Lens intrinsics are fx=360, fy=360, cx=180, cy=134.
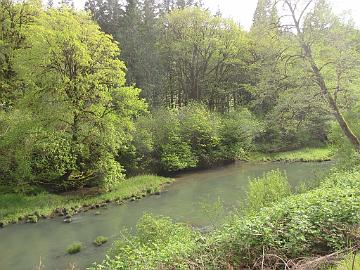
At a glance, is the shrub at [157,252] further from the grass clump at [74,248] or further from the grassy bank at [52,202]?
the grassy bank at [52,202]

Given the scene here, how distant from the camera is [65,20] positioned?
24.3m

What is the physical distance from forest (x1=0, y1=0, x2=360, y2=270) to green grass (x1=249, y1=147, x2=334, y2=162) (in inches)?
11.0

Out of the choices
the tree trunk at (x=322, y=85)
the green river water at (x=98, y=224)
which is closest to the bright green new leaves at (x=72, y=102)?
the green river water at (x=98, y=224)

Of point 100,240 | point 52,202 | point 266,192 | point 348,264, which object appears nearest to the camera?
point 348,264

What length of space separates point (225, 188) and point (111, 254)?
45.1 feet

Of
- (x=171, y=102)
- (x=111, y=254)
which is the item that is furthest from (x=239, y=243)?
(x=171, y=102)

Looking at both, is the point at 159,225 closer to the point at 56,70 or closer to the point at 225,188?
the point at 225,188

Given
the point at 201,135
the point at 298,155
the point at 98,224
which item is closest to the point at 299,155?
A: the point at 298,155

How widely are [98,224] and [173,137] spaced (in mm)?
15510

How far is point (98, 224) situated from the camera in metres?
18.2

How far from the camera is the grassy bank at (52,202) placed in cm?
1970

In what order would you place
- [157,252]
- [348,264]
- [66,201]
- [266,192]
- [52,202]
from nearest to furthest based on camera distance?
[348,264], [157,252], [266,192], [52,202], [66,201]

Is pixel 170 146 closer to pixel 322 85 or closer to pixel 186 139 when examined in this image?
pixel 186 139

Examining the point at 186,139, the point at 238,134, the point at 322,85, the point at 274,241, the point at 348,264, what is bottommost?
the point at 186,139
